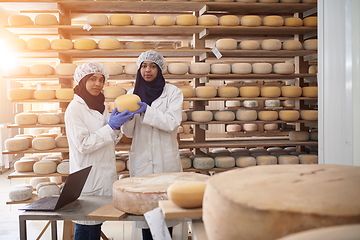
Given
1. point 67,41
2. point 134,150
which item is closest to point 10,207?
point 67,41

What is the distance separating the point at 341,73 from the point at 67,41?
2.73 m

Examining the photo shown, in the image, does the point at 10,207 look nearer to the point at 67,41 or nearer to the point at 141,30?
the point at 67,41

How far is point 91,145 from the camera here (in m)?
1.89

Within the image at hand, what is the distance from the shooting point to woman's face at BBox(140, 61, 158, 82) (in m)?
2.28

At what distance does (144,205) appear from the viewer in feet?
3.94

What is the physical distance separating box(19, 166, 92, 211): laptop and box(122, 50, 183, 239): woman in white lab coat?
2.51 feet

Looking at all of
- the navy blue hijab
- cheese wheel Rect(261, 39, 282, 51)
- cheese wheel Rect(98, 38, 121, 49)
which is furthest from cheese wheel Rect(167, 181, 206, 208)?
cheese wheel Rect(261, 39, 282, 51)

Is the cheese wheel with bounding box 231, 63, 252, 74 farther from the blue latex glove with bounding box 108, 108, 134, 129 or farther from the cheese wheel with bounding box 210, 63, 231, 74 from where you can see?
the blue latex glove with bounding box 108, 108, 134, 129

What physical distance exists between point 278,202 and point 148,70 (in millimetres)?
1866

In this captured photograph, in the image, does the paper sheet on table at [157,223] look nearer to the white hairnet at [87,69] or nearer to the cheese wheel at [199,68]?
the white hairnet at [87,69]

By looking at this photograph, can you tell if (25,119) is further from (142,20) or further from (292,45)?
(292,45)

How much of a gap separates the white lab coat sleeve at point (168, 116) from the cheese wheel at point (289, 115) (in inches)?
61.4

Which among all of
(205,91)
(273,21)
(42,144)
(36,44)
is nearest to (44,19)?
(36,44)

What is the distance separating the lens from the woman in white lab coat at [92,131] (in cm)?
191
